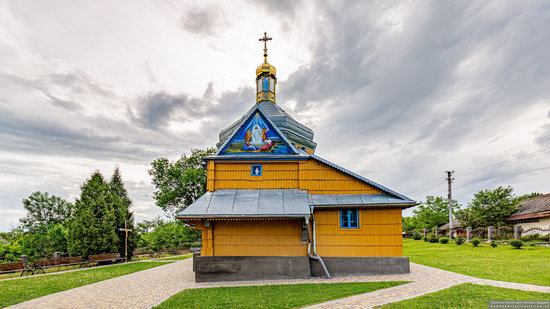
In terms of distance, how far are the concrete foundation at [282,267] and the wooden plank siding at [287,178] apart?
2794 mm

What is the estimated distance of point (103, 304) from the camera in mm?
8672

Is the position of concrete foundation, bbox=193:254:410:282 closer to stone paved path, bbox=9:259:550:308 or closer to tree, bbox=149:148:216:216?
stone paved path, bbox=9:259:550:308

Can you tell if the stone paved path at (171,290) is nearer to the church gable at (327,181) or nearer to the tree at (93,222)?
the church gable at (327,181)

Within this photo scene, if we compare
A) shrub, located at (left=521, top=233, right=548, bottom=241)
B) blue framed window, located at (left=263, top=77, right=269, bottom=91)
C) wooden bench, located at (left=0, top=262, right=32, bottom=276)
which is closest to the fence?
shrub, located at (left=521, top=233, right=548, bottom=241)

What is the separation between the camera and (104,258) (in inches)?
818

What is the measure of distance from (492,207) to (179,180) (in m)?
30.9

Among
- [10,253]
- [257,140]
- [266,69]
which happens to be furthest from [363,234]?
[10,253]

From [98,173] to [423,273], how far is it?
22875 millimetres

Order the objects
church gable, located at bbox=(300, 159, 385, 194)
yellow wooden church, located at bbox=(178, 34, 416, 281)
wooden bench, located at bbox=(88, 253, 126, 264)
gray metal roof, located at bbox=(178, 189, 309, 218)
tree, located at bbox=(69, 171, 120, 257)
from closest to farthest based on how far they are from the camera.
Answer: gray metal roof, located at bbox=(178, 189, 309, 218)
yellow wooden church, located at bbox=(178, 34, 416, 281)
church gable, located at bbox=(300, 159, 385, 194)
wooden bench, located at bbox=(88, 253, 126, 264)
tree, located at bbox=(69, 171, 120, 257)

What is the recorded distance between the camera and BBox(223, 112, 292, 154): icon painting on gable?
13.7 m

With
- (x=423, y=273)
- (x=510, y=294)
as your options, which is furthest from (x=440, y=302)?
(x=423, y=273)

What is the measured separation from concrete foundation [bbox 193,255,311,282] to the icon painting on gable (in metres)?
4.27

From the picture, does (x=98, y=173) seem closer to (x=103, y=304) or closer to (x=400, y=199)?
(x=103, y=304)

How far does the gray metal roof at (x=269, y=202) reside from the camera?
1201 cm
